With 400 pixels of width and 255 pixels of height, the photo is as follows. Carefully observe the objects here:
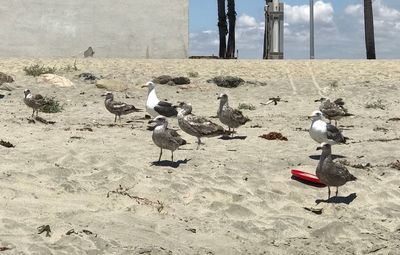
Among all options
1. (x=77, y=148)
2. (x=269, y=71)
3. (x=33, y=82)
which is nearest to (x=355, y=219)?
(x=77, y=148)

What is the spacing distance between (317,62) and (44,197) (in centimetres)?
2672

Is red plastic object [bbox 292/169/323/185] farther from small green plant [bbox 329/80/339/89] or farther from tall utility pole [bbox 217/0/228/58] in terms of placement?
tall utility pole [bbox 217/0/228/58]

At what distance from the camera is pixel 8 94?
22.0 metres

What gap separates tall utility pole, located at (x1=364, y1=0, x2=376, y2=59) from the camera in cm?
4047

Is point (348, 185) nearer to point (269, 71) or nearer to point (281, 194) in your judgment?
point (281, 194)

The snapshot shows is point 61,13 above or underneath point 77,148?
above

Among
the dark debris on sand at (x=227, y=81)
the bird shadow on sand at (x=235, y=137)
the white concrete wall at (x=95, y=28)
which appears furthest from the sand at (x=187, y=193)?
the white concrete wall at (x=95, y=28)

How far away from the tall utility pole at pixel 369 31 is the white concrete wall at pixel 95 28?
1330cm

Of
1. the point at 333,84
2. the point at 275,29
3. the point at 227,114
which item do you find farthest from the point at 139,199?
the point at 275,29

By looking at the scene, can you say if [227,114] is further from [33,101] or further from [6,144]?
[33,101]

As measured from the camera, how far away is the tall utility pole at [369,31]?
133 feet

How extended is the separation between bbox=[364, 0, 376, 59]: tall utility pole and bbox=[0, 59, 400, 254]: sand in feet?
76.8

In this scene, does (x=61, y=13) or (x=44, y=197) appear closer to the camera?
(x=44, y=197)

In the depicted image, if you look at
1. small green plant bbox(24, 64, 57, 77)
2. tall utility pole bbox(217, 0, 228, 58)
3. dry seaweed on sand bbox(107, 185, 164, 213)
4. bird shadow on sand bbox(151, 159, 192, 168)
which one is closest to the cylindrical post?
tall utility pole bbox(217, 0, 228, 58)
